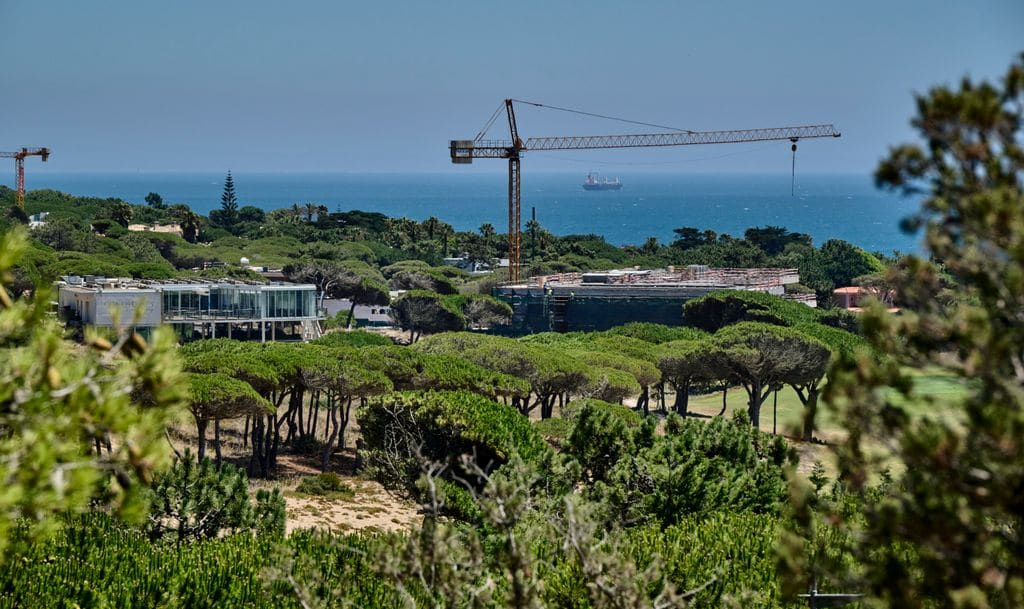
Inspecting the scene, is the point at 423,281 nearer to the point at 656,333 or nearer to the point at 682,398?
the point at 656,333

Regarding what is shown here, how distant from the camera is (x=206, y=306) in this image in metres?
44.9

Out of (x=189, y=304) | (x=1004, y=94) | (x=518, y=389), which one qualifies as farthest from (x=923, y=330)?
(x=189, y=304)

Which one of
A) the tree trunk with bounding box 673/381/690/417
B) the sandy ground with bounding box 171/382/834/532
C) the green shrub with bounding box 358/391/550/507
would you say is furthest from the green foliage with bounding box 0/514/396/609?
the tree trunk with bounding box 673/381/690/417

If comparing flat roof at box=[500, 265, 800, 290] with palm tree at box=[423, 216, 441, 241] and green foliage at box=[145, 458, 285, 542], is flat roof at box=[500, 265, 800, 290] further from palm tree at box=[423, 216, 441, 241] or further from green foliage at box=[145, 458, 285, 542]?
green foliage at box=[145, 458, 285, 542]

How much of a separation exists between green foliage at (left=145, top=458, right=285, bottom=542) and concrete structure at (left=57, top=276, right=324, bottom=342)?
923 inches

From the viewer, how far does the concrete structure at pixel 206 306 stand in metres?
41.4

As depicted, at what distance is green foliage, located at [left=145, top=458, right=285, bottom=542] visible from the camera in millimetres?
17391

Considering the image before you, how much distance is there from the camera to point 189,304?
145 feet

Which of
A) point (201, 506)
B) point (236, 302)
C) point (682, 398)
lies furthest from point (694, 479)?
point (236, 302)

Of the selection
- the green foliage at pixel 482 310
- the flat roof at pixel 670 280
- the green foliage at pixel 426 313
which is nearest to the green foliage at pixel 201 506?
the green foliage at pixel 426 313

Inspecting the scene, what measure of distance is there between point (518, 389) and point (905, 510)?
89.8 feet

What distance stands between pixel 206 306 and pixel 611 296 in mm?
22353

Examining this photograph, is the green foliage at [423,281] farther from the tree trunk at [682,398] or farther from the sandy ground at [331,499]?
the sandy ground at [331,499]

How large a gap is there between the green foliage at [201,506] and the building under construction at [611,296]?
40.8 m
